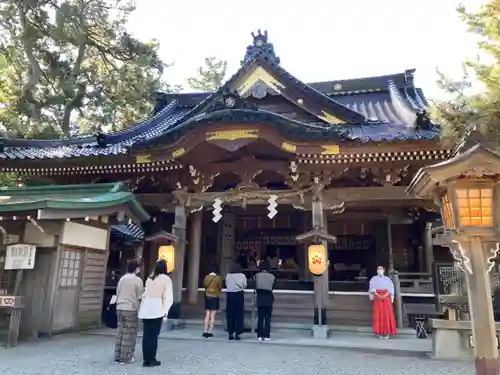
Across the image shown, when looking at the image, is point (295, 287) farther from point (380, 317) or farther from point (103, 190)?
point (103, 190)

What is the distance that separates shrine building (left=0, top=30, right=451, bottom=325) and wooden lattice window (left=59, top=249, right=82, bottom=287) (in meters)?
1.24

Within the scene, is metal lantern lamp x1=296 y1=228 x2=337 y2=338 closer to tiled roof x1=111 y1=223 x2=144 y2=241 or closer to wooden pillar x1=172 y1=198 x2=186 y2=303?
wooden pillar x1=172 y1=198 x2=186 y2=303

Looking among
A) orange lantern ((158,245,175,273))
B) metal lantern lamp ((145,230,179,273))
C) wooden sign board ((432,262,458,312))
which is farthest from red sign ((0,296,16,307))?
wooden sign board ((432,262,458,312))

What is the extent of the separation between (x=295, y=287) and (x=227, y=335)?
5.33 meters

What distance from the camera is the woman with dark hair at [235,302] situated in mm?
8078

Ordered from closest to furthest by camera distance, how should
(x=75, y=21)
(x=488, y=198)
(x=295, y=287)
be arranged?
(x=488, y=198)
(x=295, y=287)
(x=75, y=21)

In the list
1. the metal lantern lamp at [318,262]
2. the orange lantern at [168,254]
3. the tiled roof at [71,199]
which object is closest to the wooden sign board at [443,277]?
the metal lantern lamp at [318,262]

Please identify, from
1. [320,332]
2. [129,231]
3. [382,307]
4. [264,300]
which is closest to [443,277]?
Result: [382,307]

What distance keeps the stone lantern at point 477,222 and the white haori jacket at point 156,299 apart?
376 centimetres

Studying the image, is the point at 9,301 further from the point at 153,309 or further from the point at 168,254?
the point at 168,254

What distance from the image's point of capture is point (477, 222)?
393 cm

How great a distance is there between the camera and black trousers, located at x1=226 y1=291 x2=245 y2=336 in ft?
26.5

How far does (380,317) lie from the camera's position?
862 centimetres

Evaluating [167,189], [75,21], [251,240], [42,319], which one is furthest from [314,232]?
[75,21]
